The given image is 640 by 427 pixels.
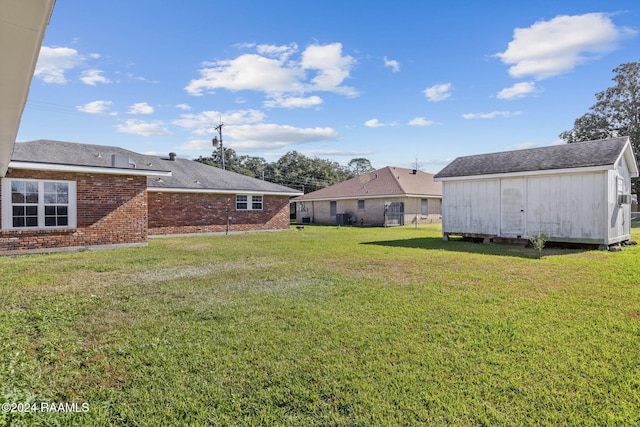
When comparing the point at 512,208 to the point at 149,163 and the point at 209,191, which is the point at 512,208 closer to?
the point at 209,191

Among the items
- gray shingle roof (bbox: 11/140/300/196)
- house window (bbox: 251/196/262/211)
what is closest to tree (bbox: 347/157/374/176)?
gray shingle roof (bbox: 11/140/300/196)

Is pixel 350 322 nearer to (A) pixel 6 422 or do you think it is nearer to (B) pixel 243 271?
(A) pixel 6 422

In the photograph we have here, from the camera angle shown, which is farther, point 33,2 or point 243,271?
point 243,271

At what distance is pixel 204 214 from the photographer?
18531 millimetres

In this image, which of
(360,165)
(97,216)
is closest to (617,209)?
(97,216)

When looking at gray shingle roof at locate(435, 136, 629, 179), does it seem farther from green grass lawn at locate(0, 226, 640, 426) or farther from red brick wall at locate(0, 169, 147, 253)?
red brick wall at locate(0, 169, 147, 253)

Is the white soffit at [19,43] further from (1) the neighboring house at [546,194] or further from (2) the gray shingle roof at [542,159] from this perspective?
(2) the gray shingle roof at [542,159]

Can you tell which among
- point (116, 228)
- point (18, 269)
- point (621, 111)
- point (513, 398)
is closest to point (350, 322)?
point (513, 398)

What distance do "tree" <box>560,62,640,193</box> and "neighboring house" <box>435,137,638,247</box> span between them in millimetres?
31550

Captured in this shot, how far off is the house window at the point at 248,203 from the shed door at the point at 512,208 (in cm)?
1350

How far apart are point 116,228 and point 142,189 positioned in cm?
179

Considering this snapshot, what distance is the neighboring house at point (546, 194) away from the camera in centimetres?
1131

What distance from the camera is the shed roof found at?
27969mm

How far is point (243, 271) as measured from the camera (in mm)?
8008
